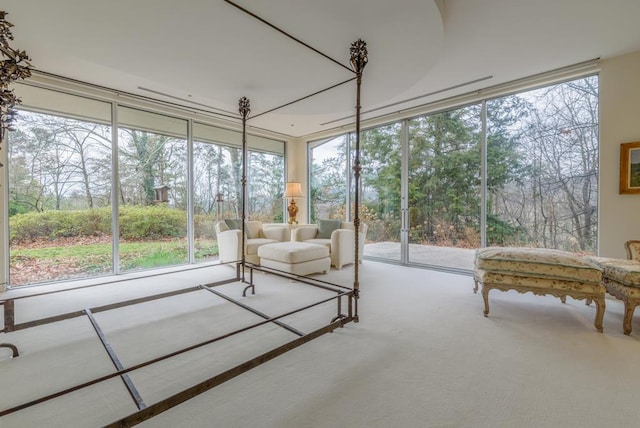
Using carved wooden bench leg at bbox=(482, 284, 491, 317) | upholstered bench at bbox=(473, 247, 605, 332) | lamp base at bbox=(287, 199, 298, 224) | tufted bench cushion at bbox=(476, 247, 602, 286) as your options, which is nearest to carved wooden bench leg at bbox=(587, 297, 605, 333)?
upholstered bench at bbox=(473, 247, 605, 332)

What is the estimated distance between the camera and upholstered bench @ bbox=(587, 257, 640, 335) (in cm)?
216

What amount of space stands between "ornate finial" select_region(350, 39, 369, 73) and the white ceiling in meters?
0.08

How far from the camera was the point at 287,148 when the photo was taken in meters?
6.50

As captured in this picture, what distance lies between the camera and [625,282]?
2.23m

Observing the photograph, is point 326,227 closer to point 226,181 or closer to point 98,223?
A: point 226,181

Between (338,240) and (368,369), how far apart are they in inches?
108

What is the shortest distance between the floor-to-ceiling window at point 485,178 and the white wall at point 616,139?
20 centimetres

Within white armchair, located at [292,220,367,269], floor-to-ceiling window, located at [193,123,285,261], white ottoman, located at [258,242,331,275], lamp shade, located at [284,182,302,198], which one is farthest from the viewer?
lamp shade, located at [284,182,302,198]

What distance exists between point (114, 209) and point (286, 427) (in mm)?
4209

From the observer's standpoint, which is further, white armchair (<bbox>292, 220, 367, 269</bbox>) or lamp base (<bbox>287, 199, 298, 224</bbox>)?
lamp base (<bbox>287, 199, 298, 224</bbox>)

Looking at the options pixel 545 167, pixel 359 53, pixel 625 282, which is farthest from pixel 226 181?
pixel 625 282

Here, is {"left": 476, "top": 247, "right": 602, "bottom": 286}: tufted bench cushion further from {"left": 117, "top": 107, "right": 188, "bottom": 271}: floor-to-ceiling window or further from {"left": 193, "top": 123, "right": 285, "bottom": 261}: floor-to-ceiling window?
{"left": 117, "top": 107, "right": 188, "bottom": 271}: floor-to-ceiling window

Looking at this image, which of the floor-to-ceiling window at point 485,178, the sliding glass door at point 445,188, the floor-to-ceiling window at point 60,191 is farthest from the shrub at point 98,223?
the sliding glass door at point 445,188

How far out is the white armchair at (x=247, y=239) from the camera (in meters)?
4.28
